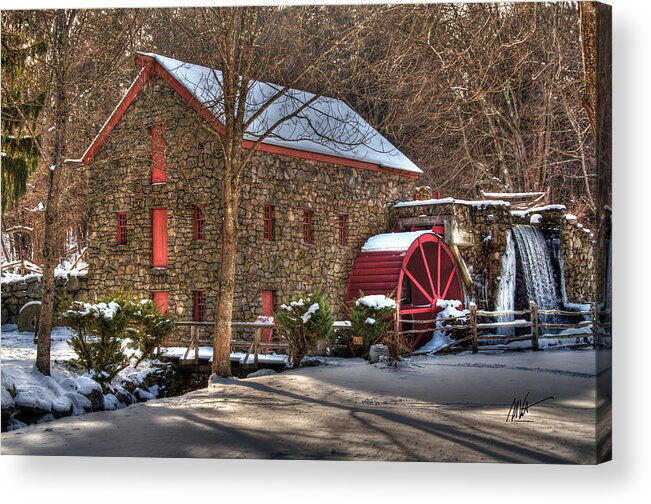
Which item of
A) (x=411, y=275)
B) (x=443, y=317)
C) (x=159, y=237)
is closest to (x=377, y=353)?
(x=443, y=317)

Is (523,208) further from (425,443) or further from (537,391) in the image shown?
(425,443)

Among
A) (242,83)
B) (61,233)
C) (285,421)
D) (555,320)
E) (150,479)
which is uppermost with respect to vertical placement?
(242,83)

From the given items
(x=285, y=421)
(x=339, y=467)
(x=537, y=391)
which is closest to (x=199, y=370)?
(x=285, y=421)

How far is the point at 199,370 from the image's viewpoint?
8.13 meters

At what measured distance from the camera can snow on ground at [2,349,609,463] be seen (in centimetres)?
649

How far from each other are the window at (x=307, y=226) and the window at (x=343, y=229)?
24.3 inches

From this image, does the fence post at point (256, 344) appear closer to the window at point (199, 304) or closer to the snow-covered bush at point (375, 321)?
the window at point (199, 304)

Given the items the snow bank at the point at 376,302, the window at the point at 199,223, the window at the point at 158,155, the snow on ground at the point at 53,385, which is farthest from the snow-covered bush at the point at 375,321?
the window at the point at 158,155

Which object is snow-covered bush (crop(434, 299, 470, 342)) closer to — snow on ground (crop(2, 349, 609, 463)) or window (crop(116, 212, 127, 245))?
snow on ground (crop(2, 349, 609, 463))

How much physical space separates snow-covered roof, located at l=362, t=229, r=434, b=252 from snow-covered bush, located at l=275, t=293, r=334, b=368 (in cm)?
173

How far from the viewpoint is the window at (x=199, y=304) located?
843cm

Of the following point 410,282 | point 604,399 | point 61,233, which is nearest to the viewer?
point 604,399

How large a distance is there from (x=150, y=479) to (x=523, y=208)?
15.9ft

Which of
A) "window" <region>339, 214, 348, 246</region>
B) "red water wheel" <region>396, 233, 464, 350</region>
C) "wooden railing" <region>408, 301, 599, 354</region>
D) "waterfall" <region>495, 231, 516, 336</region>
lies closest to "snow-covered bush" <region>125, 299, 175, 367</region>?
"window" <region>339, 214, 348, 246</region>
